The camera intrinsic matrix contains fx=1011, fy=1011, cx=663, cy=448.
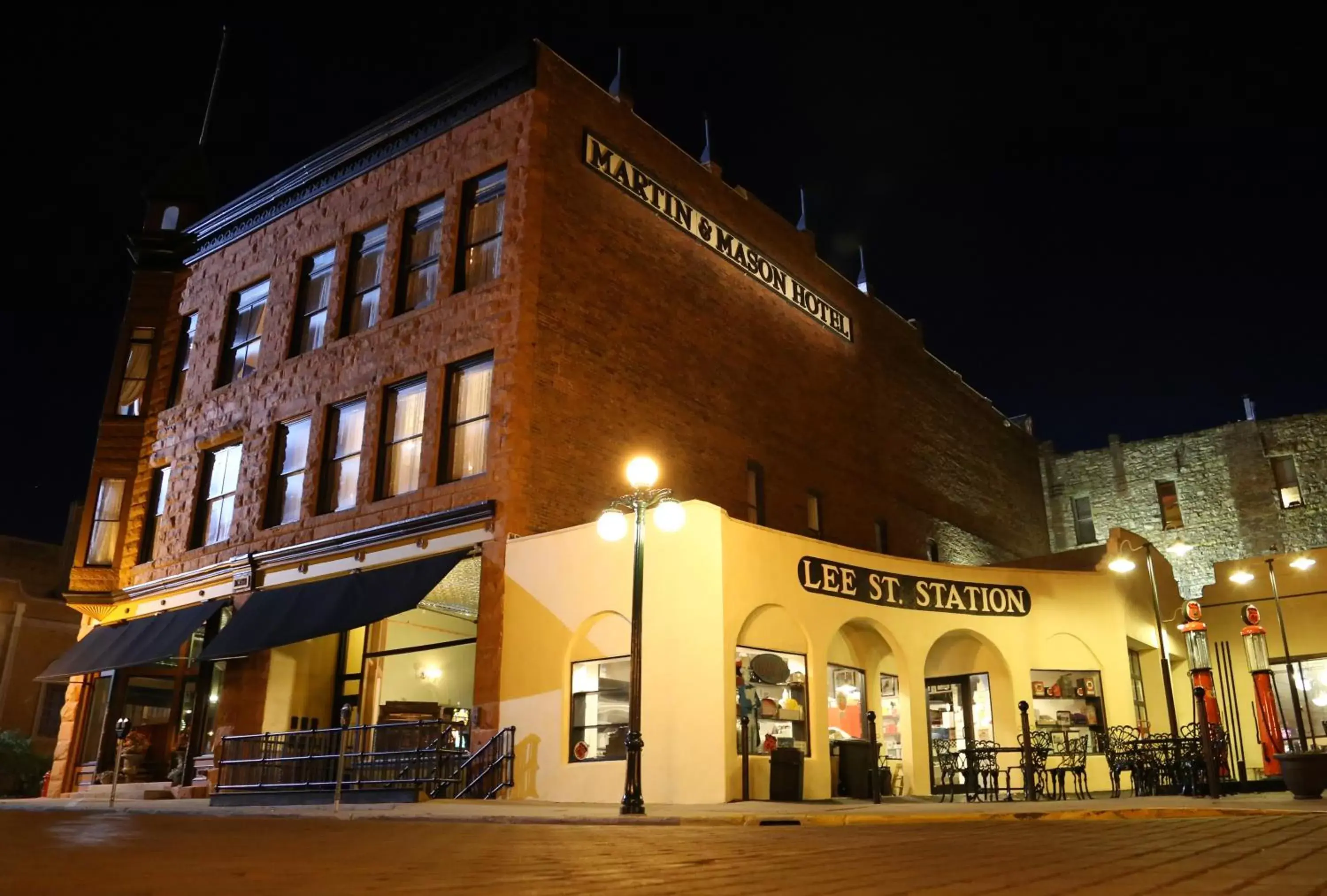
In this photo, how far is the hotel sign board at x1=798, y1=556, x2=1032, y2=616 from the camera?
1802 centimetres

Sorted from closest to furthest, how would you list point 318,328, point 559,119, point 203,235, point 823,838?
point 823,838 < point 559,119 < point 318,328 < point 203,235

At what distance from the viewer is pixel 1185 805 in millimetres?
13234

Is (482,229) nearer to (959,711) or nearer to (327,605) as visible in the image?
(327,605)

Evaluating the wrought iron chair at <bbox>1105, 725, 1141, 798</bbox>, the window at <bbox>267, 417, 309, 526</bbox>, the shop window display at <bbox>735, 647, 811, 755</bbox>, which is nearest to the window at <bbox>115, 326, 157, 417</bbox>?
the window at <bbox>267, 417, 309, 526</bbox>

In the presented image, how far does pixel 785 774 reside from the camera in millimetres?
16031

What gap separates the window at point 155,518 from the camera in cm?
2534

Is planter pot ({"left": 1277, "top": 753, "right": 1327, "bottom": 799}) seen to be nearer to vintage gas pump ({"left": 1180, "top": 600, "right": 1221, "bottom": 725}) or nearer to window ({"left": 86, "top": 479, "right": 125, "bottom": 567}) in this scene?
vintage gas pump ({"left": 1180, "top": 600, "right": 1221, "bottom": 725})

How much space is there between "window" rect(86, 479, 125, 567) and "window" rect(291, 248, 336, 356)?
278 inches

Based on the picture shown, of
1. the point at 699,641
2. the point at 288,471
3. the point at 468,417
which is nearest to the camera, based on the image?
the point at 699,641

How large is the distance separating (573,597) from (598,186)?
936 cm

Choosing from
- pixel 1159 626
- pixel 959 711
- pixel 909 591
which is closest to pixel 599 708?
pixel 909 591

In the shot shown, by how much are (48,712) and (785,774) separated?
3360cm

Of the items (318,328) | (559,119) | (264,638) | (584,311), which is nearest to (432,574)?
(264,638)

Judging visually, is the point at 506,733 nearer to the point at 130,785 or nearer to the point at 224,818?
the point at 224,818
